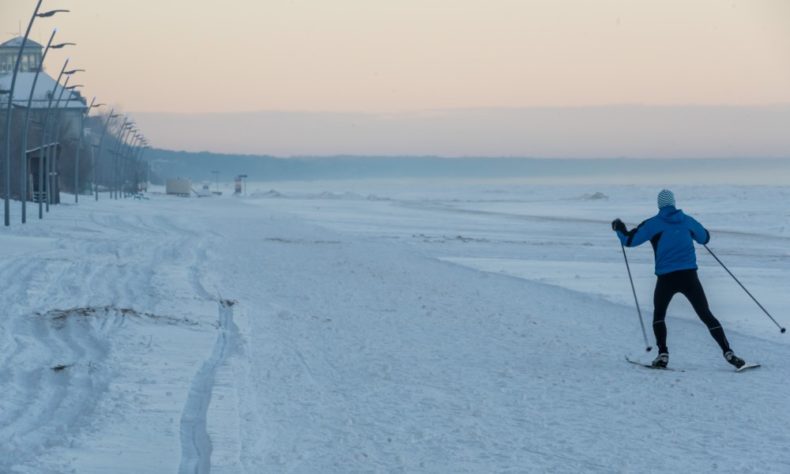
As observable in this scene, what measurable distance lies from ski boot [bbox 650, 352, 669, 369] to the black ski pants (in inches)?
4.1

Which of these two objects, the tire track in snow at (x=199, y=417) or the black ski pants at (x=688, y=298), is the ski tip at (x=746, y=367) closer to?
the black ski pants at (x=688, y=298)

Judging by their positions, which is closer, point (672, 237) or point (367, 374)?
point (367, 374)

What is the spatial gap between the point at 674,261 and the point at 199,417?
4.94 metres

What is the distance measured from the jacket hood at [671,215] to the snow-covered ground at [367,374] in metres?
1.40

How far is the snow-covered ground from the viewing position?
671 centimetres

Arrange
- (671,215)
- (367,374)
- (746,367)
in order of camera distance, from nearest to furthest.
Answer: (367,374), (746,367), (671,215)

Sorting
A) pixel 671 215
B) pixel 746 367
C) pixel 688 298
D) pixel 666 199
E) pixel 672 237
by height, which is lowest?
pixel 746 367

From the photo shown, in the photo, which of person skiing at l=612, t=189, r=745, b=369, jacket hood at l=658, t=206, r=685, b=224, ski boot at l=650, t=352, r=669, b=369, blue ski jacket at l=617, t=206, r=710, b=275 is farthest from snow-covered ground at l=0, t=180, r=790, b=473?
jacket hood at l=658, t=206, r=685, b=224

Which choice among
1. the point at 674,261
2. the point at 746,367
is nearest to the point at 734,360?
the point at 746,367

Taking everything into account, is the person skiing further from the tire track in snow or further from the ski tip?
the tire track in snow

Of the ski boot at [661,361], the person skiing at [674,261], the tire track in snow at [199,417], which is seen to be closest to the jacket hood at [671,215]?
the person skiing at [674,261]

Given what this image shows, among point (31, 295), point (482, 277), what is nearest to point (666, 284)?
point (31, 295)

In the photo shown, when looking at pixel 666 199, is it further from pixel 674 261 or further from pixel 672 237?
pixel 674 261

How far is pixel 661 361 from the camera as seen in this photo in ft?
33.4
